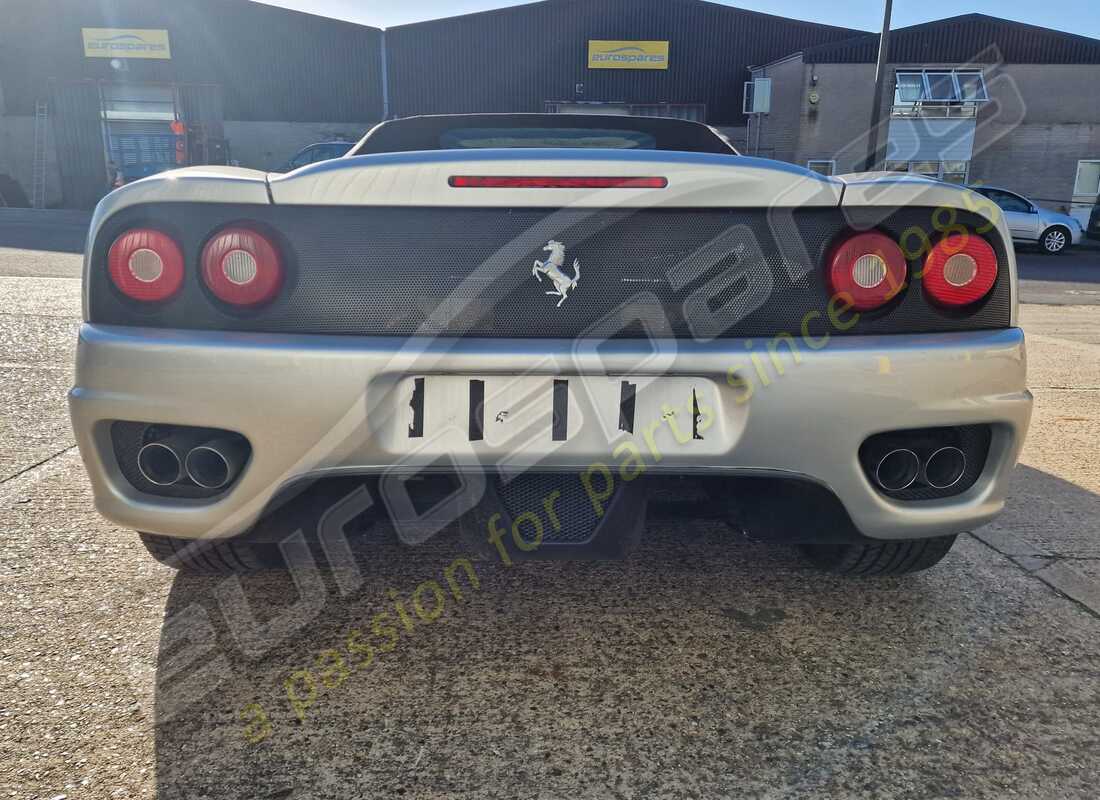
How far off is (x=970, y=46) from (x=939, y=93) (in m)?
1.52

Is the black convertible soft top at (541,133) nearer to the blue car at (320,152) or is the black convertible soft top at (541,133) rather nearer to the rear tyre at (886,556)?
the rear tyre at (886,556)

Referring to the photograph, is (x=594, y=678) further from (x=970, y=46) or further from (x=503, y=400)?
(x=970, y=46)

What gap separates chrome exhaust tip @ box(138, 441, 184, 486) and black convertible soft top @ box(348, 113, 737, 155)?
4.26 ft

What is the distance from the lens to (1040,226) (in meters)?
16.2

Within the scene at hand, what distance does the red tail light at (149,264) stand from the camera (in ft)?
5.15

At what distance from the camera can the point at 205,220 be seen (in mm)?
1568

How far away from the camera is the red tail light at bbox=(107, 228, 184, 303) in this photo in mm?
1568

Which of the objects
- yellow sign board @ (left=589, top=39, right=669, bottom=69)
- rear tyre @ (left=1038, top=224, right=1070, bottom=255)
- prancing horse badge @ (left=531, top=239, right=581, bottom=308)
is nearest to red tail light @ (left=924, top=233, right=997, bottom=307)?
prancing horse badge @ (left=531, top=239, right=581, bottom=308)

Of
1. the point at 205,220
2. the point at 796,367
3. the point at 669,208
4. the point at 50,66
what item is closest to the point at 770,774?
the point at 796,367

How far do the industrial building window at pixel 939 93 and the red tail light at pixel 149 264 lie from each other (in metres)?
24.3

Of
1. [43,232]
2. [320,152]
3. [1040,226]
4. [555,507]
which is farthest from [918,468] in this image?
[1040,226]

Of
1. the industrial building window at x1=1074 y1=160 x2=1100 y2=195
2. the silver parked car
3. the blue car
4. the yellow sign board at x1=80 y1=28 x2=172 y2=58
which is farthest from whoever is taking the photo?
the yellow sign board at x1=80 y1=28 x2=172 y2=58

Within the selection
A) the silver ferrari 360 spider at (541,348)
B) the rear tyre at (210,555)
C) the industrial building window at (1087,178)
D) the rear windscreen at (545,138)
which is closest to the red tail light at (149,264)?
the silver ferrari 360 spider at (541,348)

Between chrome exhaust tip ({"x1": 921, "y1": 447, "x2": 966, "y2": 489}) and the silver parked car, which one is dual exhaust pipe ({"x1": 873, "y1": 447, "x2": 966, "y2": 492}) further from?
the silver parked car
